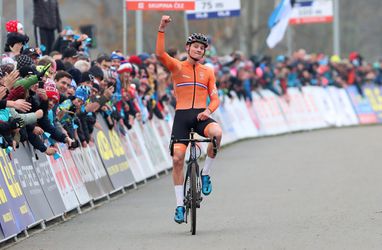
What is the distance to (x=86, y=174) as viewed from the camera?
16.3 m

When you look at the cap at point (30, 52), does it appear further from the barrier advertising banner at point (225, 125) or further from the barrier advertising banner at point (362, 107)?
the barrier advertising banner at point (362, 107)

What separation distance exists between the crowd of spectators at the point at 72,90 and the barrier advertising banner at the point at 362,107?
9044 millimetres

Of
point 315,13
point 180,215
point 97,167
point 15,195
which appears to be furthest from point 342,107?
→ point 15,195

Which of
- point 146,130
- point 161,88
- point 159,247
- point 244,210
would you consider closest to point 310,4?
point 161,88

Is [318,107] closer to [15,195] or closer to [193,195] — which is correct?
[193,195]

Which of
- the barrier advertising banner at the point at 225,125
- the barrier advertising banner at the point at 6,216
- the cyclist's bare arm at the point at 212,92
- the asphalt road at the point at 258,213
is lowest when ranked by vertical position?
the barrier advertising banner at the point at 225,125

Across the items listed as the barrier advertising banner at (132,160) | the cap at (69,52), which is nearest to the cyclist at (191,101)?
the cap at (69,52)

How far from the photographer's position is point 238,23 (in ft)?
215

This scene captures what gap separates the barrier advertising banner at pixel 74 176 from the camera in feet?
50.9

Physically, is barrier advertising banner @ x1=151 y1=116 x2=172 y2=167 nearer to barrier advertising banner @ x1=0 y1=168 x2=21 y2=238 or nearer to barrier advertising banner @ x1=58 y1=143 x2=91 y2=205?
barrier advertising banner @ x1=58 y1=143 x2=91 y2=205

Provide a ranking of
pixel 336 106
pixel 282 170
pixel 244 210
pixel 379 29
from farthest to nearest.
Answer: pixel 379 29, pixel 336 106, pixel 282 170, pixel 244 210

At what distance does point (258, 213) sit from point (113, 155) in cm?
445

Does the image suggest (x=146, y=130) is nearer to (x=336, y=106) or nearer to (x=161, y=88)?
(x=161, y=88)

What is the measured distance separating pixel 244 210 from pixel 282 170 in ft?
19.3
